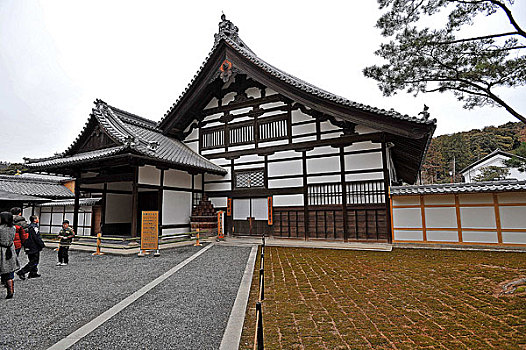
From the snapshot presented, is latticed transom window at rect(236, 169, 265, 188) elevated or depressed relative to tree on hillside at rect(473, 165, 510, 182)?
depressed

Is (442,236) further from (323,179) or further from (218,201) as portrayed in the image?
(218,201)

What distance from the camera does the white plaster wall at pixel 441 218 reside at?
963 cm

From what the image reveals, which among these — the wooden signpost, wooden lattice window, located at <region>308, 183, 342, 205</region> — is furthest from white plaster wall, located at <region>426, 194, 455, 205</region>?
the wooden signpost

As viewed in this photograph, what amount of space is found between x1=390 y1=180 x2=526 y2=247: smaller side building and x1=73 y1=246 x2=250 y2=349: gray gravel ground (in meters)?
7.17

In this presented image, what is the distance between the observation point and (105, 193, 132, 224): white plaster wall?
43.8 ft

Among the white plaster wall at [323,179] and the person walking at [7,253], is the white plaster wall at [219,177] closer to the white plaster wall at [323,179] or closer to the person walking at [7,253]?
the white plaster wall at [323,179]

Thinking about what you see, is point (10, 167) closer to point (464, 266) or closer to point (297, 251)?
point (297, 251)

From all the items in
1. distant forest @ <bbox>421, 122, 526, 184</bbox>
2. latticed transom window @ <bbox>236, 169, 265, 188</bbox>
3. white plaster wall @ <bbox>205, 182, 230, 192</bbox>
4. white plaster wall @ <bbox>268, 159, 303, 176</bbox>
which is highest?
distant forest @ <bbox>421, 122, 526, 184</bbox>

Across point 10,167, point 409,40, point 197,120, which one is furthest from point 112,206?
point 10,167

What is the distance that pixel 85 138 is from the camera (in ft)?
40.9

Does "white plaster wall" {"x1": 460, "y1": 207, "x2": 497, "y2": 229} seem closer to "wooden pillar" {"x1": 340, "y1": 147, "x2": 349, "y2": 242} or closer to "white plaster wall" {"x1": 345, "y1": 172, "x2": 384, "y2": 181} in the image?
"white plaster wall" {"x1": 345, "y1": 172, "x2": 384, "y2": 181}

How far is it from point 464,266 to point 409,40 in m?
5.81

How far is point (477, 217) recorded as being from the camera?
9312 mm

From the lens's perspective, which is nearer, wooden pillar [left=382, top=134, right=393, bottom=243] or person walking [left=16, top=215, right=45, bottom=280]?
person walking [left=16, top=215, right=45, bottom=280]
